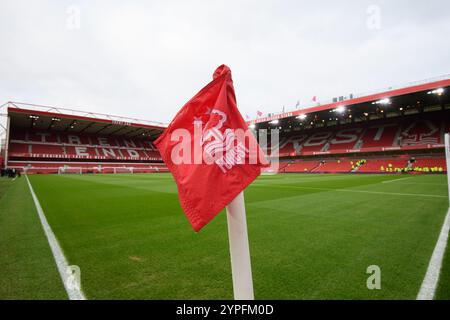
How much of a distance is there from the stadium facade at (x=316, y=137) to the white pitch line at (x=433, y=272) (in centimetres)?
2697

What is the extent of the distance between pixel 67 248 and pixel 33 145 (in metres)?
44.5

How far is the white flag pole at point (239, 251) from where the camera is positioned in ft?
3.73

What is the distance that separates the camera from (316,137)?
42.0 metres

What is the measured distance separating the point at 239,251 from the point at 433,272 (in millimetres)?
2430

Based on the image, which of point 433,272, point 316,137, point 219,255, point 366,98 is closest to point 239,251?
point 219,255

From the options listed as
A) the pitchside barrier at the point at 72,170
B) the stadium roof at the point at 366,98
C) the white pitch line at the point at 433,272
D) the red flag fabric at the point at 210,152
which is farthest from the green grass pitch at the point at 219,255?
the pitchside barrier at the point at 72,170

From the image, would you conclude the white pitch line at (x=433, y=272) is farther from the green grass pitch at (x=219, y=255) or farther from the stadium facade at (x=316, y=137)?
the stadium facade at (x=316, y=137)

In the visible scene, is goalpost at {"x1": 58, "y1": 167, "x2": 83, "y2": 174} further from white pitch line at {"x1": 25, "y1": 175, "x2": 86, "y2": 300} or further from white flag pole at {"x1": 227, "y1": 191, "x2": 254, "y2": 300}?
white flag pole at {"x1": 227, "y1": 191, "x2": 254, "y2": 300}

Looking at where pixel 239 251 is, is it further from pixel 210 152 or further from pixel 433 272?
pixel 433 272

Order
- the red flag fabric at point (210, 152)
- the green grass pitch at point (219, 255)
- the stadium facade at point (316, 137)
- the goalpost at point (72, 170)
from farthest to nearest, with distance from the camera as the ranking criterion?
1. the goalpost at point (72, 170)
2. the stadium facade at point (316, 137)
3. the green grass pitch at point (219, 255)
4. the red flag fabric at point (210, 152)
